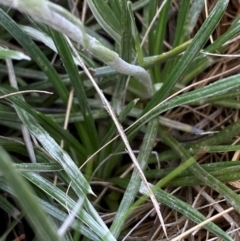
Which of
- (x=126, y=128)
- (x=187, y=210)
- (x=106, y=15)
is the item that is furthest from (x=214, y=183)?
(x=106, y=15)

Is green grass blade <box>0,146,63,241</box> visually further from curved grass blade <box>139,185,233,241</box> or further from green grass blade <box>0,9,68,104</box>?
green grass blade <box>0,9,68,104</box>

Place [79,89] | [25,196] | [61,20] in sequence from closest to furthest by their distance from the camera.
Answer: [25,196]
[61,20]
[79,89]

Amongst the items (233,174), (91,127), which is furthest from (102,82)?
(233,174)

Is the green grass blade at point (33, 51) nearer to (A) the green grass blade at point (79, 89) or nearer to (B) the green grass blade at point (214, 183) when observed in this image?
(A) the green grass blade at point (79, 89)

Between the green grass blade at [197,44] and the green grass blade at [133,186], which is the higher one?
the green grass blade at [197,44]

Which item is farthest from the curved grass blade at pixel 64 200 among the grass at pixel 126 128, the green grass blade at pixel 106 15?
the green grass blade at pixel 106 15

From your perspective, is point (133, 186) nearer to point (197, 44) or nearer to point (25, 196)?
point (197, 44)

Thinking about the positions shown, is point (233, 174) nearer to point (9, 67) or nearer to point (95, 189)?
point (95, 189)

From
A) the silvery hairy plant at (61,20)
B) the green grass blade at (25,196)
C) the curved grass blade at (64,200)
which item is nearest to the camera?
the green grass blade at (25,196)

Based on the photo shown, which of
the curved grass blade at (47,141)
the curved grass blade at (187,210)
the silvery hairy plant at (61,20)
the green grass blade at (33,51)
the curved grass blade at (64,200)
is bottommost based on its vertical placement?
the curved grass blade at (187,210)
